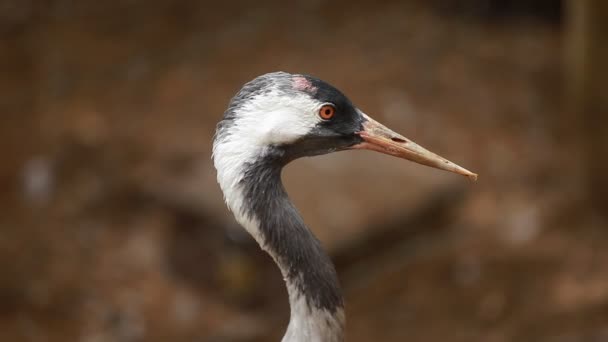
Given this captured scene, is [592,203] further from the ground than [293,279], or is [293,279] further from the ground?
[293,279]

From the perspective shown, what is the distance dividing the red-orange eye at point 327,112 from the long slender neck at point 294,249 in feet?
0.76

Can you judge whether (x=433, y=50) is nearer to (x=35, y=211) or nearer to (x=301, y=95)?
(x=35, y=211)

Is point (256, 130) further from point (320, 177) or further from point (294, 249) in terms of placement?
point (320, 177)

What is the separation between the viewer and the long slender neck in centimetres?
299

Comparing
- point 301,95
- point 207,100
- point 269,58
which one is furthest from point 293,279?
point 269,58

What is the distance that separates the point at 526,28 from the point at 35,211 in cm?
536

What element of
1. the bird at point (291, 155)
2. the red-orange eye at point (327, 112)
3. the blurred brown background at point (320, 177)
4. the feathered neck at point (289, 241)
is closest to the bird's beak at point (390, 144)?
the bird at point (291, 155)

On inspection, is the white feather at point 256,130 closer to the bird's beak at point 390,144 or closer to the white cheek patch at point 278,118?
the white cheek patch at point 278,118

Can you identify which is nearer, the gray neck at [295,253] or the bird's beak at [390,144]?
the gray neck at [295,253]

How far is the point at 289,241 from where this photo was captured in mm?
3029

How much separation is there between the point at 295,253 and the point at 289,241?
0.05 meters

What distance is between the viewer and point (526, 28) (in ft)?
30.1

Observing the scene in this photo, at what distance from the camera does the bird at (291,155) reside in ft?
9.62

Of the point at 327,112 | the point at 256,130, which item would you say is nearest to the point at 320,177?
the point at 327,112
